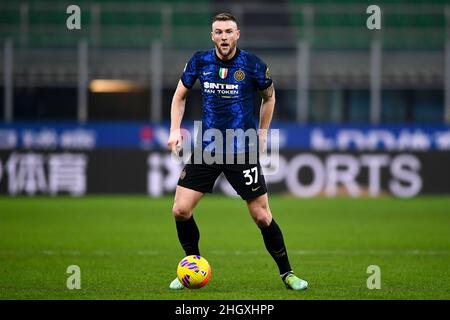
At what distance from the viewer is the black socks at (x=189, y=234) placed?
26.3 feet

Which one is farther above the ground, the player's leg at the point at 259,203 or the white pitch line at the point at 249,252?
the player's leg at the point at 259,203

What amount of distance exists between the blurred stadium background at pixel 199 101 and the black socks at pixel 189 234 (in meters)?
10.3

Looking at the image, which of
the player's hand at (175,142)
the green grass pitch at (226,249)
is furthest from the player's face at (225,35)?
the green grass pitch at (226,249)

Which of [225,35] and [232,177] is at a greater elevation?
[225,35]

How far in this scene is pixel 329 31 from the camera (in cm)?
2417

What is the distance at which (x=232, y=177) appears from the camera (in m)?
7.94

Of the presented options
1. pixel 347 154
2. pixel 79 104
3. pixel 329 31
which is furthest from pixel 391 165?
pixel 79 104

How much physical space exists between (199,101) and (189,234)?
1478 centimetres

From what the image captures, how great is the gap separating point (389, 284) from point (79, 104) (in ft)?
48.3

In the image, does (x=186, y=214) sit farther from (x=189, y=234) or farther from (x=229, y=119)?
(x=229, y=119)

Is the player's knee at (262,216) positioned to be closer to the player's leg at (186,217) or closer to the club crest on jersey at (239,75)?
the player's leg at (186,217)

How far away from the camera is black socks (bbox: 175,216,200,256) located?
8008 mm

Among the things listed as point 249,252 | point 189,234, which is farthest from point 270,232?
point 249,252

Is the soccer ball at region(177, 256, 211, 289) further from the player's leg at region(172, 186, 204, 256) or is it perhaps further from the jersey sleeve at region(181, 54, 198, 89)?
the jersey sleeve at region(181, 54, 198, 89)
